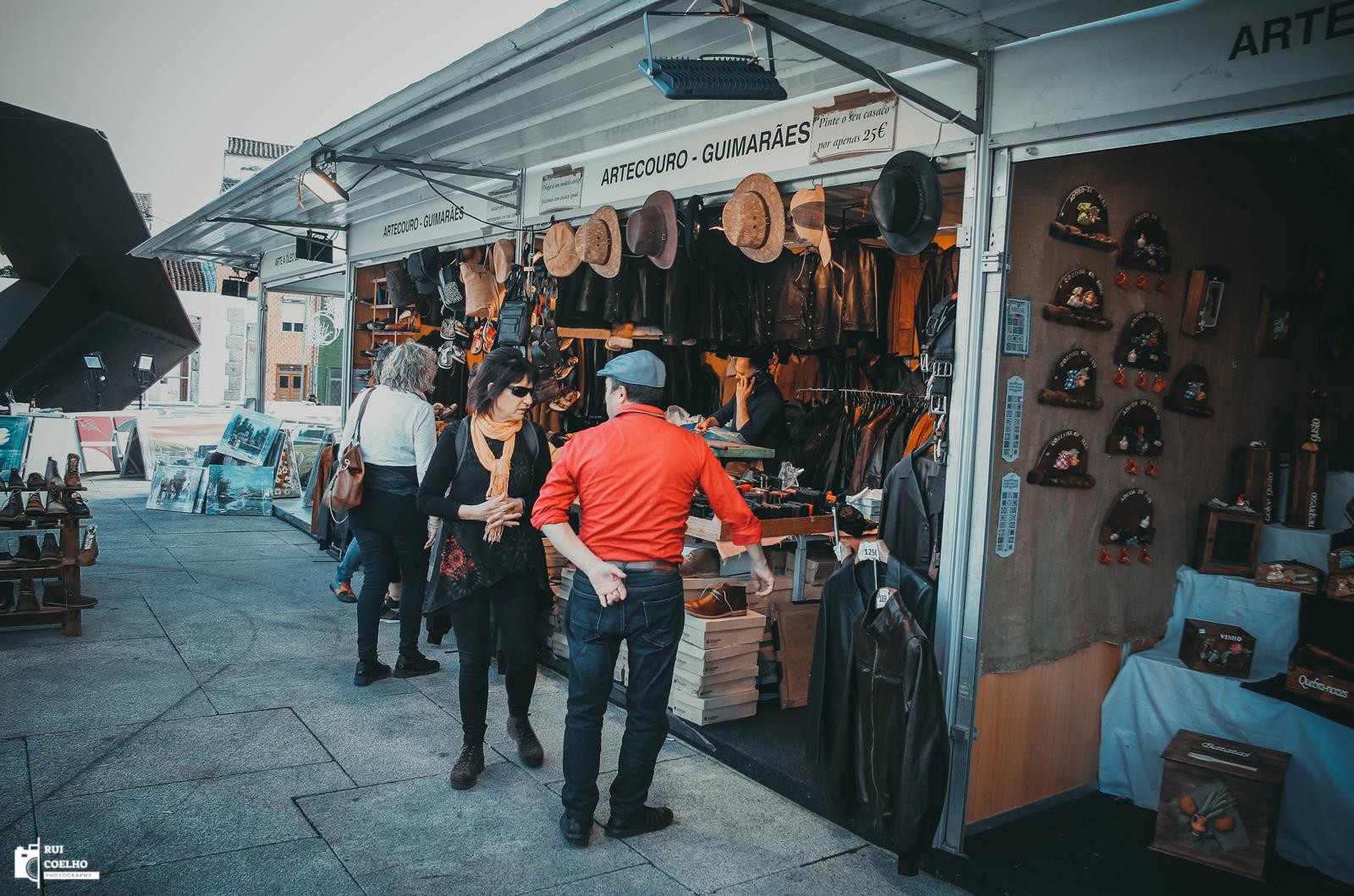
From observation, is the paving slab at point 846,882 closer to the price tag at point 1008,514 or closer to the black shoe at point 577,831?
the black shoe at point 577,831

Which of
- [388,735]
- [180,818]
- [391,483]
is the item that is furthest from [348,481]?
[180,818]

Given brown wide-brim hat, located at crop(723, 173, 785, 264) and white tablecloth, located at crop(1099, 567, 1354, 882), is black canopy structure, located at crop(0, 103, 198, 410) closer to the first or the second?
brown wide-brim hat, located at crop(723, 173, 785, 264)

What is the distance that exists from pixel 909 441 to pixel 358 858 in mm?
4959

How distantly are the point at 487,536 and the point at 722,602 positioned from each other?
5.12 ft

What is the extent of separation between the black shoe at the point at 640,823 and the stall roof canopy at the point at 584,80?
3084 millimetres

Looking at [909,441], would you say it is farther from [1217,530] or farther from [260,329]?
[260,329]

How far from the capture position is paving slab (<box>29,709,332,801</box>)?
4039mm

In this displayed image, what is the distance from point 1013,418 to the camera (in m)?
3.90

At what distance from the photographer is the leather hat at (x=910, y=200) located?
4.10 metres

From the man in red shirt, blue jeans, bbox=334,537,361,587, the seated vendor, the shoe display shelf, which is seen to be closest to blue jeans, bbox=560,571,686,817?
the man in red shirt

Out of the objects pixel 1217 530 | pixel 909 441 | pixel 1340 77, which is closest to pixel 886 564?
pixel 1217 530

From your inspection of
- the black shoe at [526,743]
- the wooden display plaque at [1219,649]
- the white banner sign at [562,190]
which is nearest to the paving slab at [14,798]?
the black shoe at [526,743]

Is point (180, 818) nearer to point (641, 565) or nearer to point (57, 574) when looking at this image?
point (641, 565)

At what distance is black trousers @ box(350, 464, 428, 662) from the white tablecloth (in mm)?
3797
